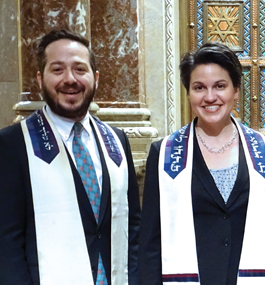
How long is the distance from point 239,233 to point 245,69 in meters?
2.86

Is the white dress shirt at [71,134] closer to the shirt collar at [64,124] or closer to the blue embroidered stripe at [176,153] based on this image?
the shirt collar at [64,124]

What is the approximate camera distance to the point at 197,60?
6.43 ft

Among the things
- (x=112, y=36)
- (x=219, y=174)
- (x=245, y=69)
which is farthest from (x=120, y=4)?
(x=219, y=174)

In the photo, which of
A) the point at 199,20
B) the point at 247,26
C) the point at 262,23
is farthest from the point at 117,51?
the point at 262,23

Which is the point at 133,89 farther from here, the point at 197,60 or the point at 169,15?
the point at 197,60

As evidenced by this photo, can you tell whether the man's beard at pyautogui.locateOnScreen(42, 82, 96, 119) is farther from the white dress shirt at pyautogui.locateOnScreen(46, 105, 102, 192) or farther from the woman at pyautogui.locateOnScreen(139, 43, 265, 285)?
the woman at pyautogui.locateOnScreen(139, 43, 265, 285)

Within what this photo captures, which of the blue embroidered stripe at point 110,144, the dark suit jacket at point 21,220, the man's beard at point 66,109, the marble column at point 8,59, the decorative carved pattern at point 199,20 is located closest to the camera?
the dark suit jacket at point 21,220

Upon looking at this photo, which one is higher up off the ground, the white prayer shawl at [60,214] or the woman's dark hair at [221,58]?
the woman's dark hair at [221,58]

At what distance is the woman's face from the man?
1.52 ft

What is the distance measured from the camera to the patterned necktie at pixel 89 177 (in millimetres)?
1927

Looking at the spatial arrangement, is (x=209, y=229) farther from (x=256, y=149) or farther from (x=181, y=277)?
(x=256, y=149)

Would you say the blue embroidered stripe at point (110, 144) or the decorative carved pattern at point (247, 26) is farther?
the decorative carved pattern at point (247, 26)

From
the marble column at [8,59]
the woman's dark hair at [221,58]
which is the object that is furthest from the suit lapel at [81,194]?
the marble column at [8,59]

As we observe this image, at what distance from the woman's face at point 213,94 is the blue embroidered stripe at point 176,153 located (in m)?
0.18
